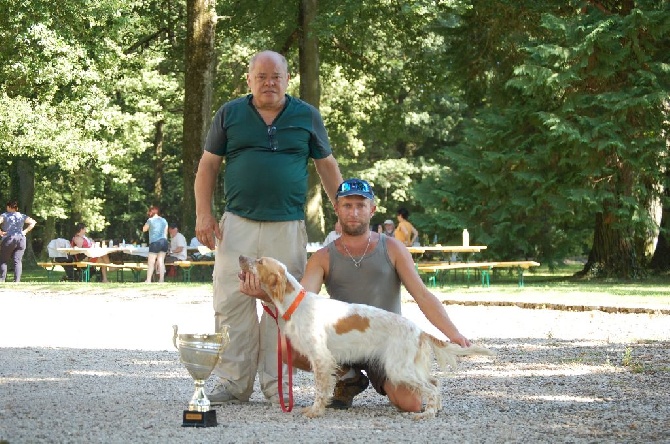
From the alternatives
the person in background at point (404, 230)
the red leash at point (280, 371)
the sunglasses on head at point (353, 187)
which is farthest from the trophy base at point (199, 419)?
the person in background at point (404, 230)

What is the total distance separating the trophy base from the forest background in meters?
19.5

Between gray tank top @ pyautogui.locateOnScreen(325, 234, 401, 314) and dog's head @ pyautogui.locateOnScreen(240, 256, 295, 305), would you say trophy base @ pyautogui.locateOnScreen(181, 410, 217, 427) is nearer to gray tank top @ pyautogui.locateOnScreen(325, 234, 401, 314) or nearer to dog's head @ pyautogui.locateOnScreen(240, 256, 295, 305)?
dog's head @ pyautogui.locateOnScreen(240, 256, 295, 305)

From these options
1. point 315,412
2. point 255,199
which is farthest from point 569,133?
point 315,412

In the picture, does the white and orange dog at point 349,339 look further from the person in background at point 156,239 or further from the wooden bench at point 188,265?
the person in background at point 156,239

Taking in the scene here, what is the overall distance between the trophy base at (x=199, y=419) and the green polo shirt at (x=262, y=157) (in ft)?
4.33

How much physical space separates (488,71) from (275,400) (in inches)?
964

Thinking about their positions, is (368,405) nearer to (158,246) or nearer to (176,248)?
(158,246)

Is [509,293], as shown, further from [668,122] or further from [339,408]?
[339,408]

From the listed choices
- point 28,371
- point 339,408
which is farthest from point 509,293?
point 339,408

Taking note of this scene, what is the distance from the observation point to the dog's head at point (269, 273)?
6414 millimetres

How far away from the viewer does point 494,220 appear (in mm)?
29078

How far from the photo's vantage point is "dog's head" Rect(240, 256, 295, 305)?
6414 mm

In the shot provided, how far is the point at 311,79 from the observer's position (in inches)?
1198

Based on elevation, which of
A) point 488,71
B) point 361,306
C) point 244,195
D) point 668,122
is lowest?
point 361,306
